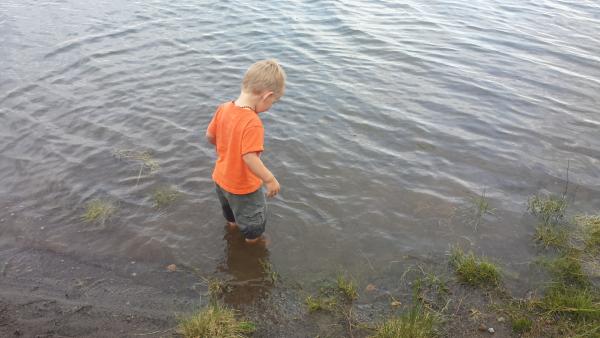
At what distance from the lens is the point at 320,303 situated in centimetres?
395

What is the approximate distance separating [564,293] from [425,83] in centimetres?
523

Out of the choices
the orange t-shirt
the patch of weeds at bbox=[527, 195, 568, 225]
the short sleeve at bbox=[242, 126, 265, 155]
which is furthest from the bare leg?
the patch of weeds at bbox=[527, 195, 568, 225]

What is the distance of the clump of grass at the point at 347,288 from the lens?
408 centimetres

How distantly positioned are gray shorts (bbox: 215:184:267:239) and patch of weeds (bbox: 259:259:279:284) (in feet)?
0.95

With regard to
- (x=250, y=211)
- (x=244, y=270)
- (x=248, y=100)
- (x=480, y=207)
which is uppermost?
(x=248, y=100)

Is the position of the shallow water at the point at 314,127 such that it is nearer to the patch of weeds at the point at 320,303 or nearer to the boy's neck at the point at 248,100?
the patch of weeds at the point at 320,303

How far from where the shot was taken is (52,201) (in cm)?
541

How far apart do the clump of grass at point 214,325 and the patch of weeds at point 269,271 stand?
2.30 ft

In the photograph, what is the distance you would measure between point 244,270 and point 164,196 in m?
1.56

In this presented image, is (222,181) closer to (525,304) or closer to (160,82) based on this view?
(525,304)

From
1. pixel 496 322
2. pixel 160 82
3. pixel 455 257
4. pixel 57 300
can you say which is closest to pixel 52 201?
pixel 57 300

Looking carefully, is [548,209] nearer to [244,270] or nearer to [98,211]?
[244,270]

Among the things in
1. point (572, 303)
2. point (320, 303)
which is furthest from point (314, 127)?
point (572, 303)

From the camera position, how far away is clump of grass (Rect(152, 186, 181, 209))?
17.7 feet
